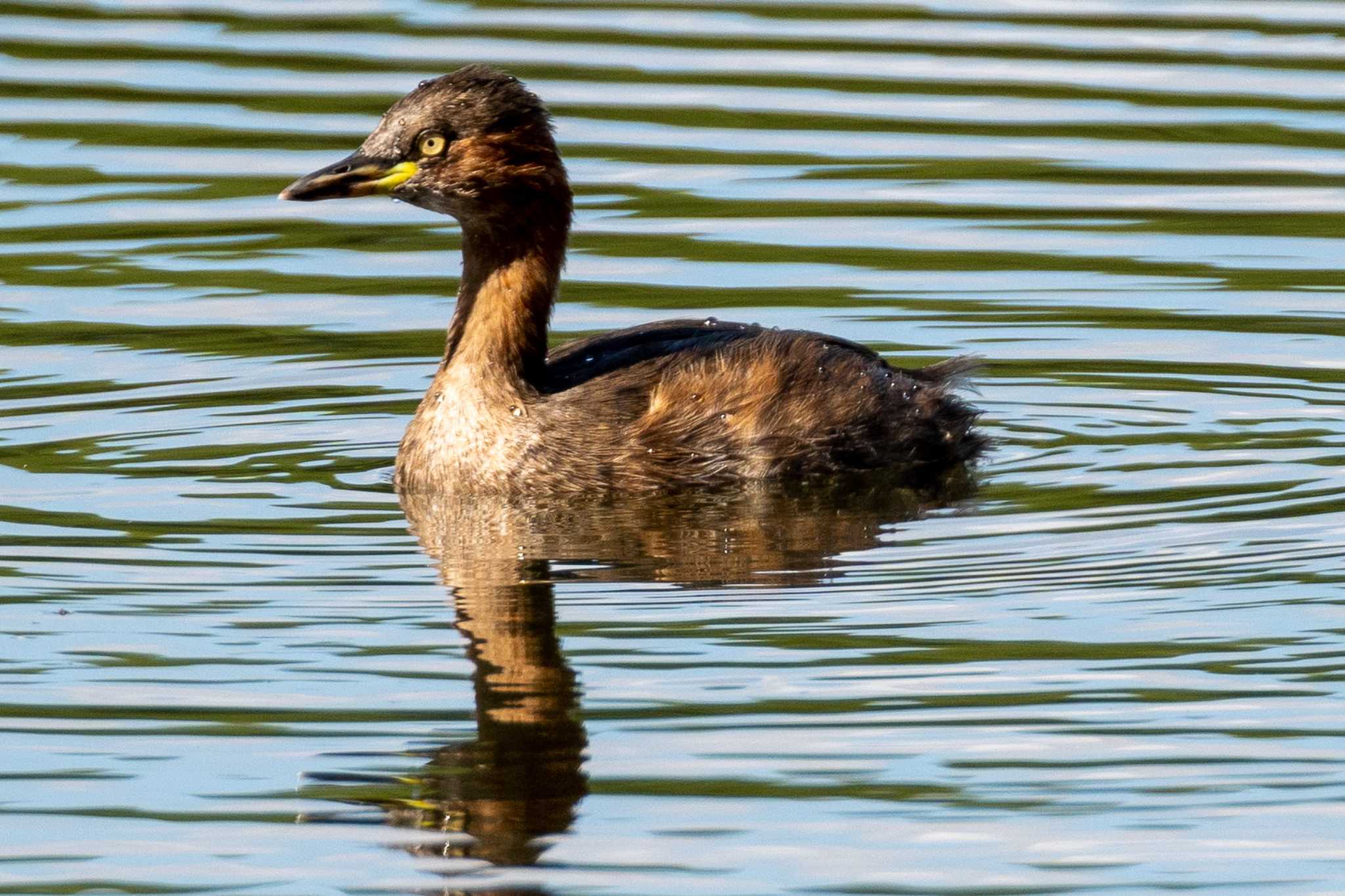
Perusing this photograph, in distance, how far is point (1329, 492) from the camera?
9.62 meters

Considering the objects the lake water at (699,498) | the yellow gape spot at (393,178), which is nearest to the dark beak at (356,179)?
the yellow gape spot at (393,178)

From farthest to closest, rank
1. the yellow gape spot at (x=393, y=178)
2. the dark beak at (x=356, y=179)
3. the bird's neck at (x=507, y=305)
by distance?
the bird's neck at (x=507, y=305) < the yellow gape spot at (x=393, y=178) < the dark beak at (x=356, y=179)

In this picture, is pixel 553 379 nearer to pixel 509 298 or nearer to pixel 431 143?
pixel 509 298

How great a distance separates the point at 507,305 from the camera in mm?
10375

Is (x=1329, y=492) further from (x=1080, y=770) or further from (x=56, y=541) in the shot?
(x=56, y=541)

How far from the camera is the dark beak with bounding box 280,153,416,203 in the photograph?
9938 millimetres

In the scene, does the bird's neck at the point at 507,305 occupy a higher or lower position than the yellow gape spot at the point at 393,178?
lower

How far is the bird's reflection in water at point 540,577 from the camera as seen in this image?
6730mm

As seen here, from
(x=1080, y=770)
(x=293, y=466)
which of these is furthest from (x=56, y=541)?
(x=1080, y=770)

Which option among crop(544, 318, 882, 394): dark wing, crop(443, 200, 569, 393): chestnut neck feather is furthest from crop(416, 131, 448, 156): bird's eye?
crop(544, 318, 882, 394): dark wing

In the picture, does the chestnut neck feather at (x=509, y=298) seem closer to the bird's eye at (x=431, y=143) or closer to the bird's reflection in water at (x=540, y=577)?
the bird's eye at (x=431, y=143)

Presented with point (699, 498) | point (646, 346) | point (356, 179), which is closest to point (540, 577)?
point (699, 498)

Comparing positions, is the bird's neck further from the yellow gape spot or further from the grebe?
the yellow gape spot

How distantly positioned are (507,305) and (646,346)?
541 mm
